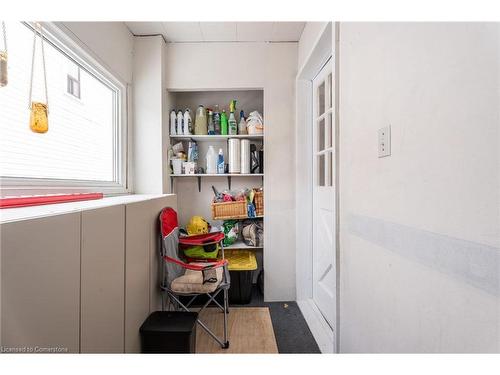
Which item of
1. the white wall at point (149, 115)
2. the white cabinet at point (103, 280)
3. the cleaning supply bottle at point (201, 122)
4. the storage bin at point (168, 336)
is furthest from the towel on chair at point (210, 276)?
the cleaning supply bottle at point (201, 122)

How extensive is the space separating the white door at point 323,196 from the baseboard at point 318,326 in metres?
0.06

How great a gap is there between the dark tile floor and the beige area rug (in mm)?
57

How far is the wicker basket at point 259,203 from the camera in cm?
270

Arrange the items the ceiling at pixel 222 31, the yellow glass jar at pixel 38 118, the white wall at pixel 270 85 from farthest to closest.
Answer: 1. the white wall at pixel 270 85
2. the ceiling at pixel 222 31
3. the yellow glass jar at pixel 38 118

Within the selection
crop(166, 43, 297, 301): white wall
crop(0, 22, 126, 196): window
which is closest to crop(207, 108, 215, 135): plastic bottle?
crop(166, 43, 297, 301): white wall

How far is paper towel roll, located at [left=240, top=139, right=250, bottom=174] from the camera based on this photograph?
106 inches

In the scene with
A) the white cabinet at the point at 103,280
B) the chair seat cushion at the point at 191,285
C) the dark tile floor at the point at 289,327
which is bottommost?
the dark tile floor at the point at 289,327

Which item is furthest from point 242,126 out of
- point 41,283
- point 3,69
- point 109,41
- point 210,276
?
point 41,283

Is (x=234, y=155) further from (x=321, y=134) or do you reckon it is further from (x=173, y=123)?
(x=321, y=134)

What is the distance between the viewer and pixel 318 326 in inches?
83.1

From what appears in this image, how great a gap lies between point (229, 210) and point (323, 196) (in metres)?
0.97

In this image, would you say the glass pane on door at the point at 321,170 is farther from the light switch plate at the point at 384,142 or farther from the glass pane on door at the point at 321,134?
the light switch plate at the point at 384,142

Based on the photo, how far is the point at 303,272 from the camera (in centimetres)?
263
